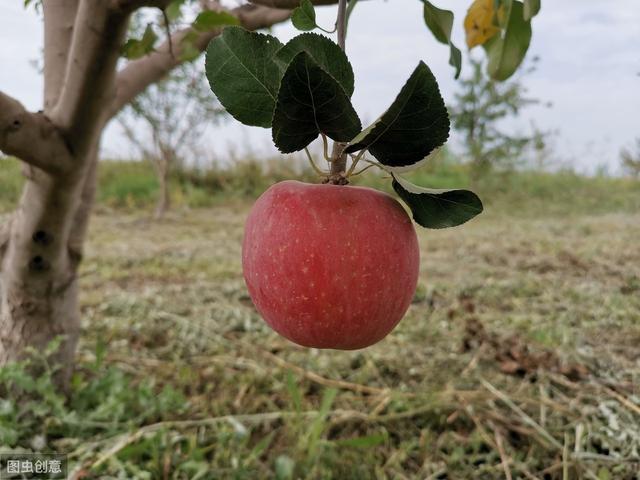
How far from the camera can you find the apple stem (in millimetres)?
391

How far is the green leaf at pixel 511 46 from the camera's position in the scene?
0.74 m

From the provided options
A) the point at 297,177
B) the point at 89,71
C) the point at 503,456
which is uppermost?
the point at 297,177

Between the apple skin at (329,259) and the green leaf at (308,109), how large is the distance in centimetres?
7

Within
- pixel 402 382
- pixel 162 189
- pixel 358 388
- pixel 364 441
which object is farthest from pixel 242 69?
pixel 162 189

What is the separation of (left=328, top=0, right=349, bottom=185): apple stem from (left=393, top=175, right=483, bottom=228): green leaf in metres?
0.04

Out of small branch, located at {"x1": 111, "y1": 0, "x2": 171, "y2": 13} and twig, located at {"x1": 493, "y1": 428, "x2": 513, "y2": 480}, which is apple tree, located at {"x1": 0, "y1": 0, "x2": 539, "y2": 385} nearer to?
small branch, located at {"x1": 111, "y1": 0, "x2": 171, "y2": 13}

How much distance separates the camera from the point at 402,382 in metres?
1.51

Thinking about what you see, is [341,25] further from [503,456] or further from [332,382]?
[332,382]

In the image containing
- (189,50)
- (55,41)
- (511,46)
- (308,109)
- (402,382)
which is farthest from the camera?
(402,382)

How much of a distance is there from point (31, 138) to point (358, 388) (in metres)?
0.89

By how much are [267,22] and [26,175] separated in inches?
22.7

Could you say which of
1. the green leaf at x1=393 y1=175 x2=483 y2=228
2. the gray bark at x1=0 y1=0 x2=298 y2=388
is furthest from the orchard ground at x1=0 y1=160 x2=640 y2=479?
the green leaf at x1=393 y1=175 x2=483 y2=228

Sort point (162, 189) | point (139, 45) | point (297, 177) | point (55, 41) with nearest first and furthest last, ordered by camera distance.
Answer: point (139, 45), point (55, 41), point (162, 189), point (297, 177)

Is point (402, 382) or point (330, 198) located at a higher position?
point (330, 198)
